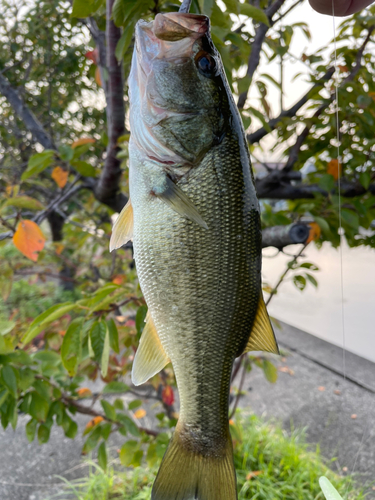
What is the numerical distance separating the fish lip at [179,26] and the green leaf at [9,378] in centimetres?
95

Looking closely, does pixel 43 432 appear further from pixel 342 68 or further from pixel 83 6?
pixel 342 68

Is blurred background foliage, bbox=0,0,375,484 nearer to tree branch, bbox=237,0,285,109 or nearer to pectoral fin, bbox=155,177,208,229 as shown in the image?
tree branch, bbox=237,0,285,109

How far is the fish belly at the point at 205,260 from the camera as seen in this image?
0.66 metres

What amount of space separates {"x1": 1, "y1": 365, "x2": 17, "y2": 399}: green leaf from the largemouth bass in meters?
0.56

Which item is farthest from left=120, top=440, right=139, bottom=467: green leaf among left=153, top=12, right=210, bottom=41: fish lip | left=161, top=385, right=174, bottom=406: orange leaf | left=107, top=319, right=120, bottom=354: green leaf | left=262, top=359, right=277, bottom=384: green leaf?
left=153, top=12, right=210, bottom=41: fish lip

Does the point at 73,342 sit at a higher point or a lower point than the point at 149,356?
lower

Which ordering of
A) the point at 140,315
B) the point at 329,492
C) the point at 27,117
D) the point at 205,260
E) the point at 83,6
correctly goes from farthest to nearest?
1. the point at 27,117
2. the point at 140,315
3. the point at 83,6
4. the point at 205,260
5. the point at 329,492

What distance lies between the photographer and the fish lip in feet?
Result: 2.04

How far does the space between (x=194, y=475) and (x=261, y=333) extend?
307mm

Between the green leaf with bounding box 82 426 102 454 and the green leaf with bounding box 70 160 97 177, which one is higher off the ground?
the green leaf with bounding box 70 160 97 177

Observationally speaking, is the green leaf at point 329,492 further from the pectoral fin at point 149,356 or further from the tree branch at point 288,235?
the tree branch at point 288,235

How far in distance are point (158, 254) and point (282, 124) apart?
1324mm

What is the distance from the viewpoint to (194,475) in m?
0.71

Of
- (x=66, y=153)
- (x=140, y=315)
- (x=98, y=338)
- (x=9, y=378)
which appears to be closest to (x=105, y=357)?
(x=98, y=338)
